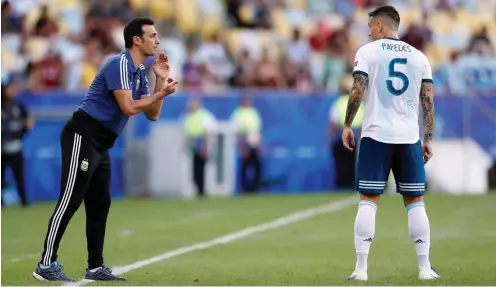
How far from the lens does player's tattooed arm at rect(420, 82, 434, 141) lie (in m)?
9.28

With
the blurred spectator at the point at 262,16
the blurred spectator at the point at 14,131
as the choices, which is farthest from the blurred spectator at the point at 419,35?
the blurred spectator at the point at 14,131

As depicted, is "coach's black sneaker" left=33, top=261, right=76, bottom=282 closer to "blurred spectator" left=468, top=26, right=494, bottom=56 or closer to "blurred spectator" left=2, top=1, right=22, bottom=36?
"blurred spectator" left=2, top=1, right=22, bottom=36

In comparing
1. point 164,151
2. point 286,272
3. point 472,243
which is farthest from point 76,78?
point 286,272

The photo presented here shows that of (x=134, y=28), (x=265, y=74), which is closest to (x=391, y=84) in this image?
(x=134, y=28)

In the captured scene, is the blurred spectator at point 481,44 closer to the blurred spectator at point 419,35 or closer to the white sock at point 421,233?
the blurred spectator at point 419,35

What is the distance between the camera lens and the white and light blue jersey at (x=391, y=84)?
29.9 feet

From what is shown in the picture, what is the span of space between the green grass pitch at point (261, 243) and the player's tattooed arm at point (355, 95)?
1293 millimetres

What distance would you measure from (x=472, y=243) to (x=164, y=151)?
10.1 meters

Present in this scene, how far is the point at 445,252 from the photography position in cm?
1178

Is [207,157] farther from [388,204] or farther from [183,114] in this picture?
[388,204]

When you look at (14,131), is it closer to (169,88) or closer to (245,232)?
(245,232)

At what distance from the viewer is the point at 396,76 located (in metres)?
9.14

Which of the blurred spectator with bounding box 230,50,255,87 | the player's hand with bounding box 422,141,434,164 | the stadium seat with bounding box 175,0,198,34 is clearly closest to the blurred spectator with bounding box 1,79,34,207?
the blurred spectator with bounding box 230,50,255,87

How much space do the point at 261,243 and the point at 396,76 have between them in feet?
13.8
